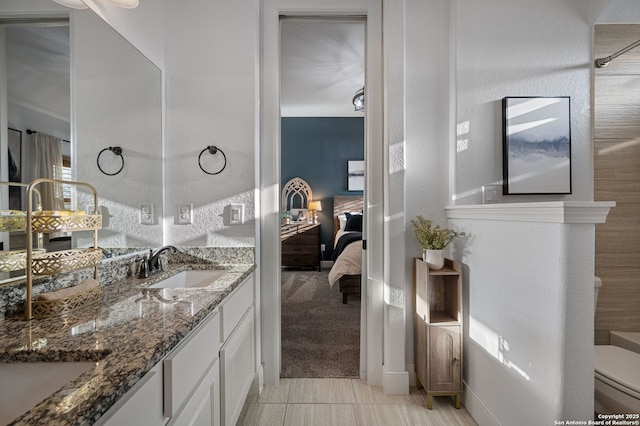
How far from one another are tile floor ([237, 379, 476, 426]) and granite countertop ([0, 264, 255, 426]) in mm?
981

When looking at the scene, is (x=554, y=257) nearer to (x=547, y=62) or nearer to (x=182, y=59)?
(x=547, y=62)

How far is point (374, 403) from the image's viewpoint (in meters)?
1.80

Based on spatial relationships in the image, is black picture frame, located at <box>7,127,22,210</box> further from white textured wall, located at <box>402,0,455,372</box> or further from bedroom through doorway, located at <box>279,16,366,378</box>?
white textured wall, located at <box>402,0,455,372</box>

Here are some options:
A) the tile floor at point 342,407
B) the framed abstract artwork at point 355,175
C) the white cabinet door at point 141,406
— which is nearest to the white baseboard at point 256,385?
the tile floor at point 342,407

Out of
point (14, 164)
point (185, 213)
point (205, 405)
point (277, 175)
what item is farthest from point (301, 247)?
point (14, 164)

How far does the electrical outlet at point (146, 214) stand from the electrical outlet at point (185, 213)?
0.16 m

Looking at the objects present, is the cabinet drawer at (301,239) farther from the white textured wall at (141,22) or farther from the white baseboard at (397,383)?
the white textured wall at (141,22)

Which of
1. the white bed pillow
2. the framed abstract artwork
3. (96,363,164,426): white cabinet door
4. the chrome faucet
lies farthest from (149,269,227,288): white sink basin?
the framed abstract artwork

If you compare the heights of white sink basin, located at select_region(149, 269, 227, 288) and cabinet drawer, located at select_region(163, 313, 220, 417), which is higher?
white sink basin, located at select_region(149, 269, 227, 288)

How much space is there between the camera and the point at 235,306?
1436 mm

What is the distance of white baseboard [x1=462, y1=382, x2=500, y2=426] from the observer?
4.98 feet

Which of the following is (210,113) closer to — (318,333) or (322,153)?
(318,333)

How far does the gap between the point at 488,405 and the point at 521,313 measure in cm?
63

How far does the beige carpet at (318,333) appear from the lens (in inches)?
85.9
